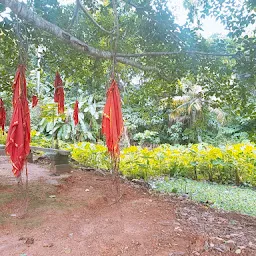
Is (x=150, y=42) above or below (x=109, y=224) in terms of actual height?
above

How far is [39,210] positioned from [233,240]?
2377mm

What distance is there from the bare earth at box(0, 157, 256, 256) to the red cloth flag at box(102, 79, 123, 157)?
97 cm

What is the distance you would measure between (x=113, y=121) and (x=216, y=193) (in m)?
3.65

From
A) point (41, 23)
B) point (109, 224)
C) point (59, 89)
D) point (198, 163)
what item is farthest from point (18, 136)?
point (198, 163)

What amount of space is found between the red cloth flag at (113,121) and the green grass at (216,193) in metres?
2.62

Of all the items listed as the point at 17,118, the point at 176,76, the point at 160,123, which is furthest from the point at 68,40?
the point at 160,123

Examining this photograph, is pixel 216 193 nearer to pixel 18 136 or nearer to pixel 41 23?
pixel 18 136

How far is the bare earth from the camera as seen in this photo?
296 centimetres

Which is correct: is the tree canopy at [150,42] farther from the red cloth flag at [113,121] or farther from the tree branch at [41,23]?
the red cloth flag at [113,121]

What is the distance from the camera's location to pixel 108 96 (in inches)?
118

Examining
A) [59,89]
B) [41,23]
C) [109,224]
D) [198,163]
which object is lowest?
[109,224]

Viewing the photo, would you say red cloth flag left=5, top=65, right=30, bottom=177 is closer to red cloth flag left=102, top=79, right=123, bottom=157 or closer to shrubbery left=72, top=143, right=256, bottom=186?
red cloth flag left=102, top=79, right=123, bottom=157

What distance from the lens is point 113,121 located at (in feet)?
9.41

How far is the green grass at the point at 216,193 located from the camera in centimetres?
493
